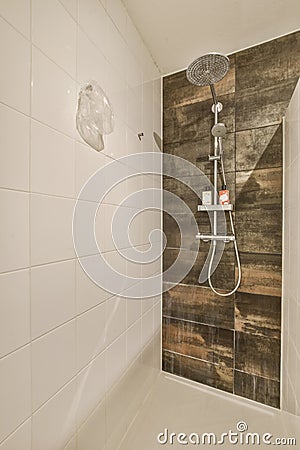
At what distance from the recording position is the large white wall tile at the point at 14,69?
66 centimetres

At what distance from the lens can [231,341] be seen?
1.63 metres

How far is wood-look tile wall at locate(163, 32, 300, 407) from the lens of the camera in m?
1.52

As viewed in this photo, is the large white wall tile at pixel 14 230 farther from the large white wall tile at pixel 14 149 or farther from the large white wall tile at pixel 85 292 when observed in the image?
the large white wall tile at pixel 85 292

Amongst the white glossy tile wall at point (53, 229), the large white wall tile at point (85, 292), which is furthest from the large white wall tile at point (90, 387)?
the large white wall tile at point (85, 292)

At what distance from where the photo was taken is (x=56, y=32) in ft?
2.77

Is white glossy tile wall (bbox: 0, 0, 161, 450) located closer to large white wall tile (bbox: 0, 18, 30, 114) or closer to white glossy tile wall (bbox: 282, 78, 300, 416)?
large white wall tile (bbox: 0, 18, 30, 114)

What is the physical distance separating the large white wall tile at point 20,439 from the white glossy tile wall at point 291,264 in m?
1.13

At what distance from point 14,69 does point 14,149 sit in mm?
208

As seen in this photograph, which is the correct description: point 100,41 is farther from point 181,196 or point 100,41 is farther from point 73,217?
point 181,196

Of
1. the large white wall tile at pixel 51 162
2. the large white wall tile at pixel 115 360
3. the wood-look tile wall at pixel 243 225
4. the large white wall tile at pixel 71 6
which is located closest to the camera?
the large white wall tile at pixel 51 162

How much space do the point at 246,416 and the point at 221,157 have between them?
1.46 metres


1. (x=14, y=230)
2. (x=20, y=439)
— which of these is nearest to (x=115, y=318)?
(x=20, y=439)

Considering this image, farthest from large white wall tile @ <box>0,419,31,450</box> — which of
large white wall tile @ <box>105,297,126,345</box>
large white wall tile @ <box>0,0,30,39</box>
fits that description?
large white wall tile @ <box>0,0,30,39</box>

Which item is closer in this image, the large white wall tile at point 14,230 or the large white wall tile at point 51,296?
the large white wall tile at point 14,230
